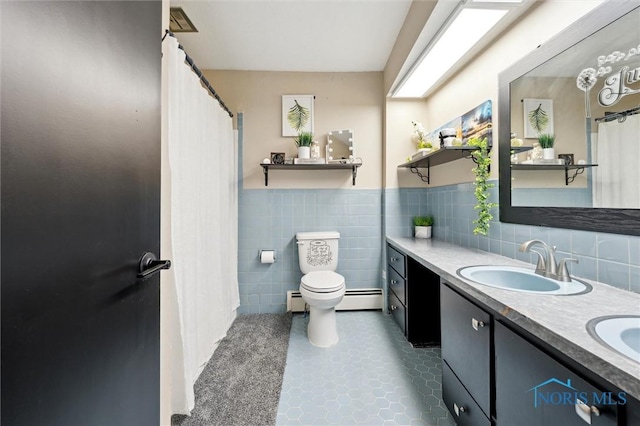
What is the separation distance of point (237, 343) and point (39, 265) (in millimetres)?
1744

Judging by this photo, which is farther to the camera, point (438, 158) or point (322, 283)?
point (438, 158)

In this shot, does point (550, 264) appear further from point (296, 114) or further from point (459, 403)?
point (296, 114)

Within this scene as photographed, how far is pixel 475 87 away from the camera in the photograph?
1.73 metres

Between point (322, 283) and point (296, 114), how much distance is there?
1670 millimetres

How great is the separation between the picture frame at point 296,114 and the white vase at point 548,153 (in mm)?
1827

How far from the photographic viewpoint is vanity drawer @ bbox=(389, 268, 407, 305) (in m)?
1.94

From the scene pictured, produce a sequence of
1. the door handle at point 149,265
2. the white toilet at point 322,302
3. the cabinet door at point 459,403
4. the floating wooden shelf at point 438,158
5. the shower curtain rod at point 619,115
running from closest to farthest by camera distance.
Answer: the door handle at point 149,265 < the shower curtain rod at point 619,115 < the cabinet door at point 459,403 < the floating wooden shelf at point 438,158 < the white toilet at point 322,302

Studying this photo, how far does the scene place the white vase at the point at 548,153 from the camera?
117 cm

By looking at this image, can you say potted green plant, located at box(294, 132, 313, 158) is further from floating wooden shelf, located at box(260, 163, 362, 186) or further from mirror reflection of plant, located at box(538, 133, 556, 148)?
mirror reflection of plant, located at box(538, 133, 556, 148)

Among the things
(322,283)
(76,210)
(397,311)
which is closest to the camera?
(76,210)

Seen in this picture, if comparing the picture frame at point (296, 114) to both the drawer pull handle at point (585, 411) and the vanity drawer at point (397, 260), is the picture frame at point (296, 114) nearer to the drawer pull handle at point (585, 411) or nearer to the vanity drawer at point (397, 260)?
the vanity drawer at point (397, 260)

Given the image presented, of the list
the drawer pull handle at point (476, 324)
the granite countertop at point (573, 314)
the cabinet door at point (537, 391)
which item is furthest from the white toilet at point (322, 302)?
the cabinet door at point (537, 391)

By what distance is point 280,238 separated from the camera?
244 cm

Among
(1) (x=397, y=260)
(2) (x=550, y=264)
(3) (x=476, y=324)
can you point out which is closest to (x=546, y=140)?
(2) (x=550, y=264)
